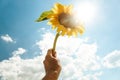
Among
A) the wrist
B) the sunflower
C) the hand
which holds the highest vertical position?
the sunflower

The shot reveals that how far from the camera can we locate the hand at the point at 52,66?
11.4ft

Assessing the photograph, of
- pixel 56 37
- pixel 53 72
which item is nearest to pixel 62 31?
pixel 56 37

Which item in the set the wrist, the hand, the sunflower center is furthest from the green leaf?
the wrist

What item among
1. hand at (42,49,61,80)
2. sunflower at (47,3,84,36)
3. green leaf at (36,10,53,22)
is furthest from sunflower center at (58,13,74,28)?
hand at (42,49,61,80)

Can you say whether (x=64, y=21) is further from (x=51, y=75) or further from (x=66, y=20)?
(x=51, y=75)

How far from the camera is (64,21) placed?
3.54m

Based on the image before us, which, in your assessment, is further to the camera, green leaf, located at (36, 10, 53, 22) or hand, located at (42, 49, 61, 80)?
hand, located at (42, 49, 61, 80)

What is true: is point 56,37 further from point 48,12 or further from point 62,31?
point 48,12

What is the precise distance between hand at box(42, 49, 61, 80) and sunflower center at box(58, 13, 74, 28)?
65cm

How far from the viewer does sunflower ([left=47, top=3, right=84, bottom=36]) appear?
3.43 m

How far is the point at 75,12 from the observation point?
3527 millimetres

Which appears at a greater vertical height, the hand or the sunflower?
the sunflower

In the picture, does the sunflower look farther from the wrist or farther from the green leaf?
the wrist

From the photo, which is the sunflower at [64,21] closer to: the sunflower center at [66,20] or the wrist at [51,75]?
the sunflower center at [66,20]
